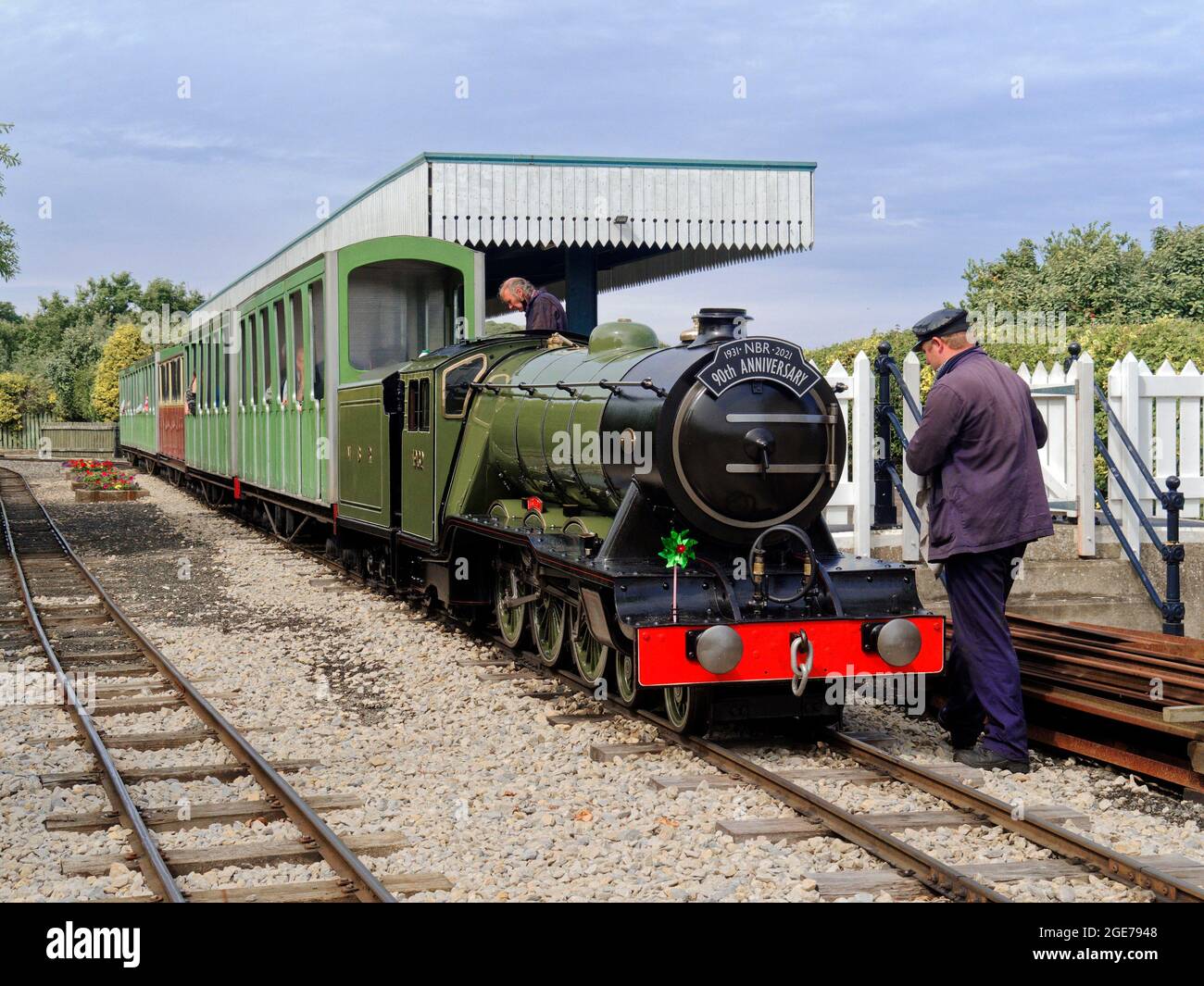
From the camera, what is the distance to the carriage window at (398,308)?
11.9m

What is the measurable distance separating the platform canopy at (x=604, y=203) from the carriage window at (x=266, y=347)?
569 centimetres

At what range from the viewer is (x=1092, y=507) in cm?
1073

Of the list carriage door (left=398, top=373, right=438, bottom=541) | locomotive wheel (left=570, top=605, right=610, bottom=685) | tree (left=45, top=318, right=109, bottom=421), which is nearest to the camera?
locomotive wheel (left=570, top=605, right=610, bottom=685)

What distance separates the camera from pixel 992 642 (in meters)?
5.90

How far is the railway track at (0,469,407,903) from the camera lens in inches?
177

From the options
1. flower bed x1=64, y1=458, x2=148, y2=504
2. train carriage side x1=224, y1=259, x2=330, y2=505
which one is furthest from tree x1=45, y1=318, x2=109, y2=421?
train carriage side x1=224, y1=259, x2=330, y2=505

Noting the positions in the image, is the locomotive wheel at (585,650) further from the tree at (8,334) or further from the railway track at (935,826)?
the tree at (8,334)

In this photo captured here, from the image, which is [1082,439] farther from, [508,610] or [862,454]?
[508,610]

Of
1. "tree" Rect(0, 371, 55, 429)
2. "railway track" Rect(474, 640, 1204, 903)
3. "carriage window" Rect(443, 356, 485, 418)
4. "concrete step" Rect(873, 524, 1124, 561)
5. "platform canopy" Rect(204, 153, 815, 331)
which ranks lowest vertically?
"railway track" Rect(474, 640, 1204, 903)

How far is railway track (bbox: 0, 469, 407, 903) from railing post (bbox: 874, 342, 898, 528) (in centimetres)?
580

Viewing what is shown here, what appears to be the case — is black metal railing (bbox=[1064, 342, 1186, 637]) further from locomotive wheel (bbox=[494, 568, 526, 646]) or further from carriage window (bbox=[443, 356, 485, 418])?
carriage window (bbox=[443, 356, 485, 418])

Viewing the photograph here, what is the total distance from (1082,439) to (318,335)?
6.90m
